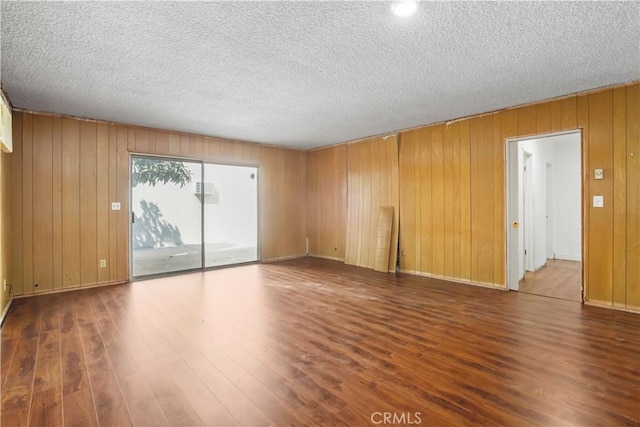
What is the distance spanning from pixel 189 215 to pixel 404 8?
16.4ft

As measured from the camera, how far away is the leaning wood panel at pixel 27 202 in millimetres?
4305

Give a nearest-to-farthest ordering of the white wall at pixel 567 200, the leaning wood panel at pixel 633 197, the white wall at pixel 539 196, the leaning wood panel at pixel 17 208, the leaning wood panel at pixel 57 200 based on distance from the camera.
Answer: the leaning wood panel at pixel 633 197
the leaning wood panel at pixel 17 208
the leaning wood panel at pixel 57 200
the white wall at pixel 539 196
the white wall at pixel 567 200

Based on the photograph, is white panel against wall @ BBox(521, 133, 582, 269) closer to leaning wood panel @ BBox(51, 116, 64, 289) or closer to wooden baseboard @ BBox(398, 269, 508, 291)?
wooden baseboard @ BBox(398, 269, 508, 291)

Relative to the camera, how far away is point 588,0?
207cm

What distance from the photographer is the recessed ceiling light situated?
2.09 metres

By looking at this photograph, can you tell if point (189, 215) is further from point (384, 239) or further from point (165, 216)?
point (384, 239)

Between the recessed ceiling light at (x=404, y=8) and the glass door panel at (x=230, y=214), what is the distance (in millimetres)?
4773

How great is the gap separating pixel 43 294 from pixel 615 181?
24.7 ft

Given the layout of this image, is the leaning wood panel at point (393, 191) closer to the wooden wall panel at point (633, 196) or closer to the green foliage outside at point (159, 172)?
the wooden wall panel at point (633, 196)

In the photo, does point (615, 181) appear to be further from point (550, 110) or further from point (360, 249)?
point (360, 249)

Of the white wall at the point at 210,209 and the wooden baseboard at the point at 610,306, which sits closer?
the wooden baseboard at the point at 610,306

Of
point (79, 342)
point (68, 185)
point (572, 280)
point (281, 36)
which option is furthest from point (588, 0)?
point (68, 185)

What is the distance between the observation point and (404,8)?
214 cm

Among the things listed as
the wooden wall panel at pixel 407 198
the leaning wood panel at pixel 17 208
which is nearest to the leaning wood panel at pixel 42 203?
the leaning wood panel at pixel 17 208
